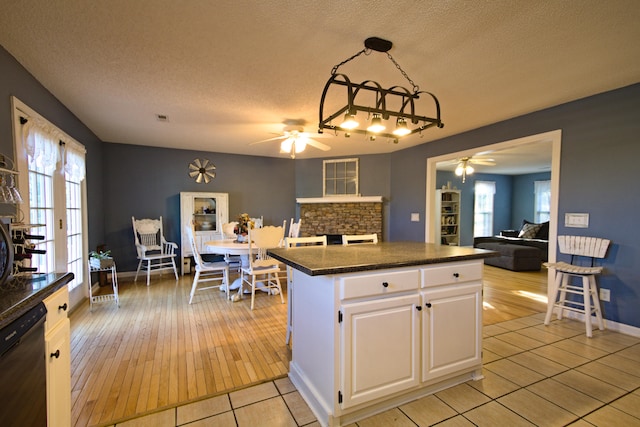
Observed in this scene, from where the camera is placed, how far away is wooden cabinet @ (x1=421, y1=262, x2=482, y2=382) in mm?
1808

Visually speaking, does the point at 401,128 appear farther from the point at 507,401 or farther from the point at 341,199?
the point at 341,199

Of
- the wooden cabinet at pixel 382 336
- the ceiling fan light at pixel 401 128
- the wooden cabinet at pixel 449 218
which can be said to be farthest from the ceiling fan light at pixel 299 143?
the wooden cabinet at pixel 449 218

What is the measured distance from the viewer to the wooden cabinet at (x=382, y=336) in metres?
1.58

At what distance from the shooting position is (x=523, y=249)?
5.48 m

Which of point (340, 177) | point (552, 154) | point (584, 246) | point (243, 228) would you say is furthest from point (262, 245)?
point (552, 154)

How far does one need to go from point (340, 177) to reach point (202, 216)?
109 inches

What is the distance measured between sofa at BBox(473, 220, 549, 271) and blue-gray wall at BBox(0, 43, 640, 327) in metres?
1.93

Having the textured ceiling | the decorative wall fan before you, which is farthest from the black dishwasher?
the decorative wall fan

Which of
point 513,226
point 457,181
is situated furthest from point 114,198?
point 513,226

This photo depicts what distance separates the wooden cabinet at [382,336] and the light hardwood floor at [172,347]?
1.92 feet

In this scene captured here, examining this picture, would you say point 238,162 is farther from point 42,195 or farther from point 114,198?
point 42,195

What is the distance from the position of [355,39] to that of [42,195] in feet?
10.2

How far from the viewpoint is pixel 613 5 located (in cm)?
164

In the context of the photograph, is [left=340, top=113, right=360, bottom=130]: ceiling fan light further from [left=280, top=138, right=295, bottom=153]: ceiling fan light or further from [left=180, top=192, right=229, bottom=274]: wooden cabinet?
[left=180, top=192, right=229, bottom=274]: wooden cabinet
